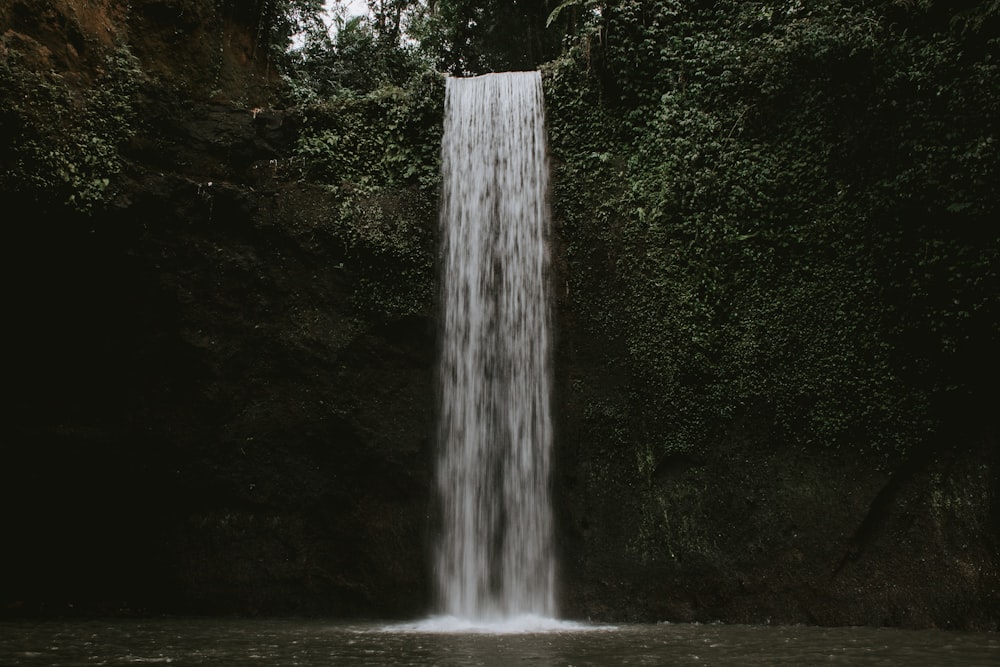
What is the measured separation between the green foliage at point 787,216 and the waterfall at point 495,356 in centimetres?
53

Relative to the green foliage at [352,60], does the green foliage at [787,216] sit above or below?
below

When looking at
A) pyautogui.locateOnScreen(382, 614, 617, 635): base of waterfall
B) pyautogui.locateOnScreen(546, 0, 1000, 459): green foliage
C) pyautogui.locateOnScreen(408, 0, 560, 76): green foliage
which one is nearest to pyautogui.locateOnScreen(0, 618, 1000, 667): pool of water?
pyautogui.locateOnScreen(382, 614, 617, 635): base of waterfall

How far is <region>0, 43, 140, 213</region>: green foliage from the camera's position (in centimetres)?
746

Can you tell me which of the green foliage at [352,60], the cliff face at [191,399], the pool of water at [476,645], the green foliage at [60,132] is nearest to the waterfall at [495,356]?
the cliff face at [191,399]

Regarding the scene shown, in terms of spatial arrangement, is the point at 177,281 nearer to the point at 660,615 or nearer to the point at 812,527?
the point at 660,615

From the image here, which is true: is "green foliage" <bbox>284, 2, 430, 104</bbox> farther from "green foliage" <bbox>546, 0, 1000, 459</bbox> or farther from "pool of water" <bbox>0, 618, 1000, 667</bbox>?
"pool of water" <bbox>0, 618, 1000, 667</bbox>

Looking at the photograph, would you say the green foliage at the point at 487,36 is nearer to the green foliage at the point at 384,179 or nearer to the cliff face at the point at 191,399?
the green foliage at the point at 384,179

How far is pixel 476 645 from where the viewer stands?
16.0 ft

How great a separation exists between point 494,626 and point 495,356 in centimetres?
307

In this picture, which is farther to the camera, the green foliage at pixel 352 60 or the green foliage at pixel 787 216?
the green foliage at pixel 352 60

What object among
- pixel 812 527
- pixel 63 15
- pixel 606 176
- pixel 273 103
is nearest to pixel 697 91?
pixel 606 176

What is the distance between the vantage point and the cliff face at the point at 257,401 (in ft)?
24.8

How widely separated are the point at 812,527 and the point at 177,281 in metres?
7.58

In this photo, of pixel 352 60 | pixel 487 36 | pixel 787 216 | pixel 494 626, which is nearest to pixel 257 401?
pixel 494 626
